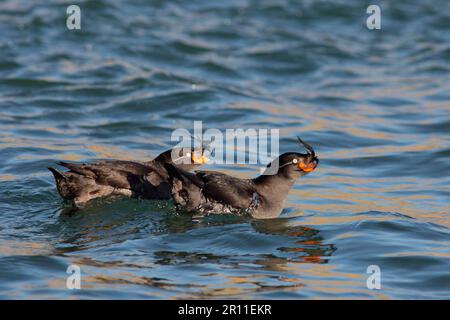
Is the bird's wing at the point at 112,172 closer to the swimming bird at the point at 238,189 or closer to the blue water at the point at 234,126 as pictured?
the blue water at the point at 234,126

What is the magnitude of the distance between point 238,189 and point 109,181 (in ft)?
5.15

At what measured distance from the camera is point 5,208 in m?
10.6

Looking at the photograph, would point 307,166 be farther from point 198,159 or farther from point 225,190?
point 198,159

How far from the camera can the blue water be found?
858 centimetres

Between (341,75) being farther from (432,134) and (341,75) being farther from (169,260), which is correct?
(169,260)

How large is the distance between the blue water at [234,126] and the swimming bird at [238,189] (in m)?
0.18

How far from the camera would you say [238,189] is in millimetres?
10070

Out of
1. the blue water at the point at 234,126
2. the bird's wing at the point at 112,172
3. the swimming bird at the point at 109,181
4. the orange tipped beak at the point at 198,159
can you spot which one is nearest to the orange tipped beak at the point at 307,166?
the blue water at the point at 234,126

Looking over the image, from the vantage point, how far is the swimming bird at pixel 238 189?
9961 millimetres

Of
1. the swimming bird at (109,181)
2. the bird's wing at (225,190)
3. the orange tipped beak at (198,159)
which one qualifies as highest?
the orange tipped beak at (198,159)

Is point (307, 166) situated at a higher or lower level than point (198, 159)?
lower

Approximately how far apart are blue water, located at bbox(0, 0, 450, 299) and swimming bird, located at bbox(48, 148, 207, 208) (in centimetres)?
16

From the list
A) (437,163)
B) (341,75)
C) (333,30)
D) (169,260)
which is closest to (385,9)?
(333,30)

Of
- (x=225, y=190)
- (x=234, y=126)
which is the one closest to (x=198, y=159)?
(x=225, y=190)
